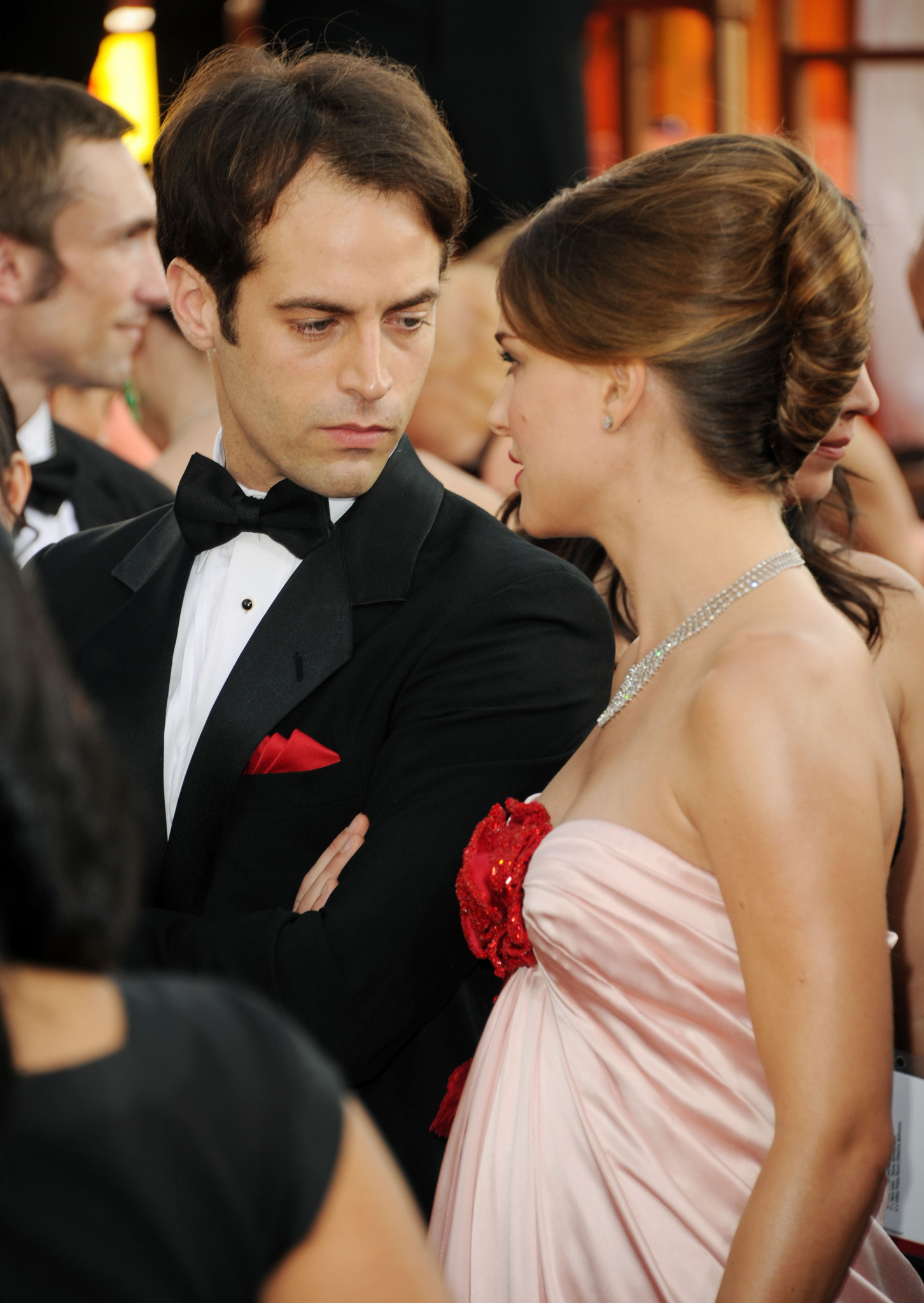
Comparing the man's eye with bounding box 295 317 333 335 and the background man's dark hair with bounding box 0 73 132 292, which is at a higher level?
the background man's dark hair with bounding box 0 73 132 292

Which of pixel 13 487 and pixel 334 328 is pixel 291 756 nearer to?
pixel 334 328

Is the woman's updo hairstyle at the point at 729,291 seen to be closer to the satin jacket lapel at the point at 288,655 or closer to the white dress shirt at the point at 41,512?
the satin jacket lapel at the point at 288,655

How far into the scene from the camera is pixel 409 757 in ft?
5.23

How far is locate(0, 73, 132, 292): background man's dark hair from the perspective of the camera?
3.28 metres

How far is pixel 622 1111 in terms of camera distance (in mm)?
1399

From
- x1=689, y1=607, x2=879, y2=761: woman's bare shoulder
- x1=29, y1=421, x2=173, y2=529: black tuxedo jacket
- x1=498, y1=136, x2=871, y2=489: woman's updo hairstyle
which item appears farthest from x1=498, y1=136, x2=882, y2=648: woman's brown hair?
x1=29, y1=421, x2=173, y2=529: black tuxedo jacket

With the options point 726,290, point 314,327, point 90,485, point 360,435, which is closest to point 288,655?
point 360,435

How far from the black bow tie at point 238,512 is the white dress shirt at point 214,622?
0.09ft

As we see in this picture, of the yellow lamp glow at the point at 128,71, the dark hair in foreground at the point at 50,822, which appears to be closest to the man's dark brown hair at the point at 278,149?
the dark hair in foreground at the point at 50,822

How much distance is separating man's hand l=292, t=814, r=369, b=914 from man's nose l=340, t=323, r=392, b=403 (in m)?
0.54

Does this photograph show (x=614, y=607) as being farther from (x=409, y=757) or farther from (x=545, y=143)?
(x=545, y=143)

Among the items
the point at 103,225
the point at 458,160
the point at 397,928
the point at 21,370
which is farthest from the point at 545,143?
the point at 397,928

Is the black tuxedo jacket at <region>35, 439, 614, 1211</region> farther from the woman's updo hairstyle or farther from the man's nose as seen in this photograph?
the woman's updo hairstyle

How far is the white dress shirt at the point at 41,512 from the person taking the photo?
10.0 ft
